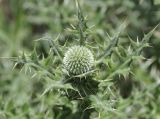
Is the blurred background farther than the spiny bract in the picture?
Yes

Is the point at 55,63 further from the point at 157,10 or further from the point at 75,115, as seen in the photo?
the point at 157,10

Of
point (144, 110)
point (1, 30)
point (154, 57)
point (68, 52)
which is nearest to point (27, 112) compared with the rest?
point (68, 52)

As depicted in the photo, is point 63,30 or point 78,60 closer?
point 78,60

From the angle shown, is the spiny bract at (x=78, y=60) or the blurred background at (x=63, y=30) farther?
the blurred background at (x=63, y=30)
